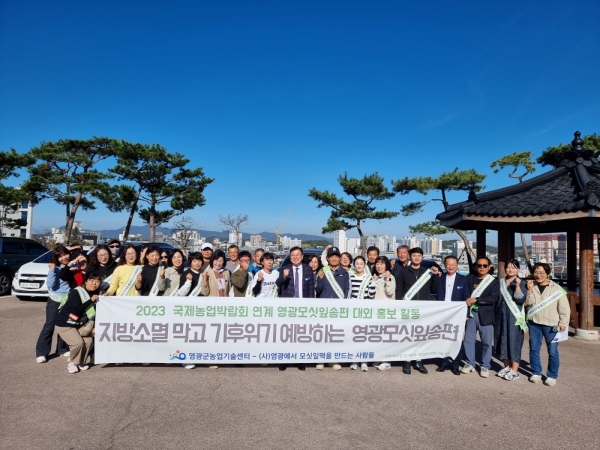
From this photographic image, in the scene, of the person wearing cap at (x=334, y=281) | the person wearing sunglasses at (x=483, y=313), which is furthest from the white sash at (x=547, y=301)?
the person wearing cap at (x=334, y=281)

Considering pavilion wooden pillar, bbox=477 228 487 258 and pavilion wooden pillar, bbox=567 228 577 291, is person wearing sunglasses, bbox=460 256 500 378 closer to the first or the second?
pavilion wooden pillar, bbox=477 228 487 258

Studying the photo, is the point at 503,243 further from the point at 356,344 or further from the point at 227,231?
the point at 227,231

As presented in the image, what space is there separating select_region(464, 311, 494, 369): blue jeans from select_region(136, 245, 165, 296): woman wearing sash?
167 inches

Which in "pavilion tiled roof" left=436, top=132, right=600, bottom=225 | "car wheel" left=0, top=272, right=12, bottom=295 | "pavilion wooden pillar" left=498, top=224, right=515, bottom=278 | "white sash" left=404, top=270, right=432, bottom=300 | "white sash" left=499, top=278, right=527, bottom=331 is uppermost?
"pavilion tiled roof" left=436, top=132, right=600, bottom=225

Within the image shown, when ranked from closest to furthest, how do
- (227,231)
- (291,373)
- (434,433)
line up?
(434,433)
(291,373)
(227,231)

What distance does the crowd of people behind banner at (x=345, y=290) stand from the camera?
4.64m

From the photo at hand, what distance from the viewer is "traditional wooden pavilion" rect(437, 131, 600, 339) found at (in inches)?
254

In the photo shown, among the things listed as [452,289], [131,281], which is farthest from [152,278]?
[452,289]

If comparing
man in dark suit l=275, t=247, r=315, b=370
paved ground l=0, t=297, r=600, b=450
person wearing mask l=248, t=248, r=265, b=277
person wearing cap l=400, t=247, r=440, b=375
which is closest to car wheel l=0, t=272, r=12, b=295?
paved ground l=0, t=297, r=600, b=450

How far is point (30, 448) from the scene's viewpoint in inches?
113

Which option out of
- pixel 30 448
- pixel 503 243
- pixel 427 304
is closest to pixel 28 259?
pixel 30 448

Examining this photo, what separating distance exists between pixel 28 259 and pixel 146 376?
9367 mm

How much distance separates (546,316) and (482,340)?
81 centimetres

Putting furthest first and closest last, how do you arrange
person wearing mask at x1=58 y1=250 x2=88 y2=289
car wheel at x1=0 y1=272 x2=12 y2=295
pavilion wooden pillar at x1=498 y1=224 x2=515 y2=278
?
car wheel at x1=0 y1=272 x2=12 y2=295 → pavilion wooden pillar at x1=498 y1=224 x2=515 y2=278 → person wearing mask at x1=58 y1=250 x2=88 y2=289
